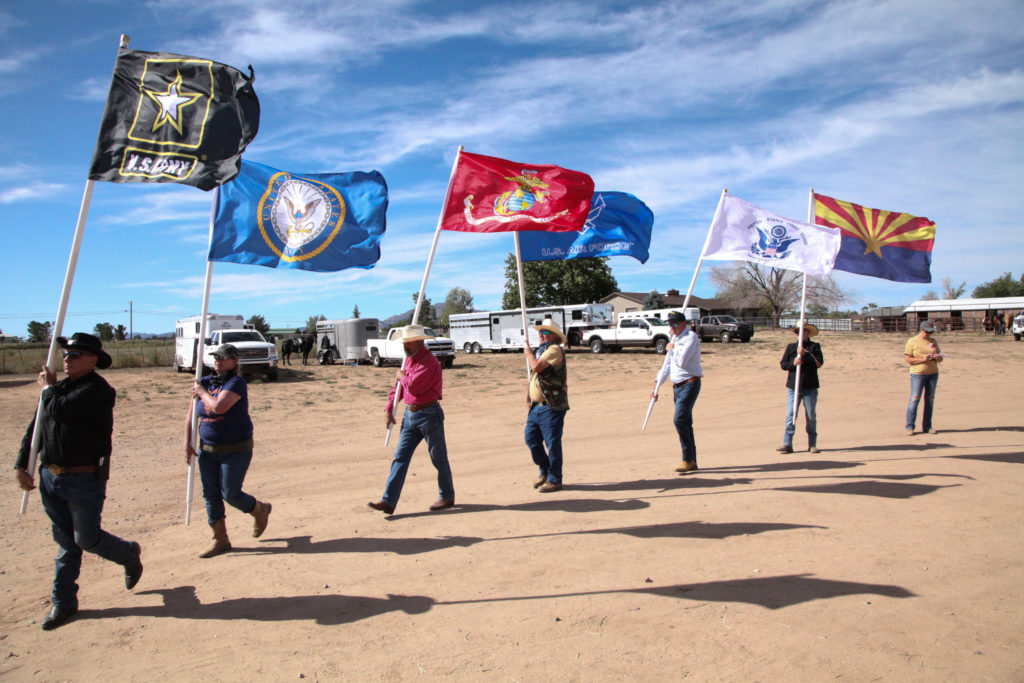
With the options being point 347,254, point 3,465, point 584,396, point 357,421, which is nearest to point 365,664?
point 347,254

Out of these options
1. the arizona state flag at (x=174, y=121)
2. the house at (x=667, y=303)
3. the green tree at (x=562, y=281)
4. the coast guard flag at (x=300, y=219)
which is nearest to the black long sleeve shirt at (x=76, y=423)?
the arizona state flag at (x=174, y=121)

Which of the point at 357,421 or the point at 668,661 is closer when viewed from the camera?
the point at 668,661

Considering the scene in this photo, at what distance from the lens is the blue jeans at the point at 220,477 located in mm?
5004

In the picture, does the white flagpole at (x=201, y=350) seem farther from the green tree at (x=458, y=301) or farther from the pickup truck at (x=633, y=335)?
the green tree at (x=458, y=301)

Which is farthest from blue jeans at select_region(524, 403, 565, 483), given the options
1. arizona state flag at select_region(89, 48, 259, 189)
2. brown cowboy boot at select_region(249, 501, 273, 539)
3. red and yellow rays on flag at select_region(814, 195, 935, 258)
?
red and yellow rays on flag at select_region(814, 195, 935, 258)

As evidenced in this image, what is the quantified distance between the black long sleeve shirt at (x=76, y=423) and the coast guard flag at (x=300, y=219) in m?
2.02

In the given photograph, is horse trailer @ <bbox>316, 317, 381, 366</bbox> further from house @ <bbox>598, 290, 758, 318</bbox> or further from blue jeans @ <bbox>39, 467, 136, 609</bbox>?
house @ <bbox>598, 290, 758, 318</bbox>

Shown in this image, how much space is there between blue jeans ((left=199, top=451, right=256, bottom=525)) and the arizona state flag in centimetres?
222

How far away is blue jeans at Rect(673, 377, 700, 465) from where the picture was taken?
7223 mm

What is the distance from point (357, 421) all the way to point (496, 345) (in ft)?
91.3

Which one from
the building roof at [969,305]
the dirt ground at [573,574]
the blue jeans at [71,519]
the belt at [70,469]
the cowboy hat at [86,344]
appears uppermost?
the building roof at [969,305]

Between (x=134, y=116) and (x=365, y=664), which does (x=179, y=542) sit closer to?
(x=365, y=664)

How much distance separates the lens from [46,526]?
6051mm

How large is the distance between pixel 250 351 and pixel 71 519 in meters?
20.9
